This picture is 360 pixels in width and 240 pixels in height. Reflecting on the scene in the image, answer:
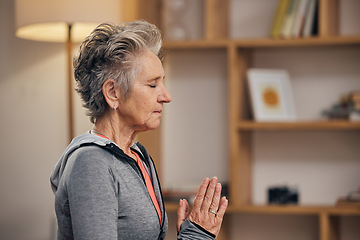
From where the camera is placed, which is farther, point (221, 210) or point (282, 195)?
point (282, 195)

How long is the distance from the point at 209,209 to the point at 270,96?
1.86 meters

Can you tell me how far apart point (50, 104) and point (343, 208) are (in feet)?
5.08

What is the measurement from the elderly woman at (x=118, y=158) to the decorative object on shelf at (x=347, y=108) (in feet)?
5.85

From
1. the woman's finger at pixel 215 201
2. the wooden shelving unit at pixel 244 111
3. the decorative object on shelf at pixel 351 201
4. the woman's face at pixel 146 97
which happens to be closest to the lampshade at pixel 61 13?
the wooden shelving unit at pixel 244 111

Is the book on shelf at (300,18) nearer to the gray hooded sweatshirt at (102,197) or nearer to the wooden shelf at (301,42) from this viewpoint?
the wooden shelf at (301,42)

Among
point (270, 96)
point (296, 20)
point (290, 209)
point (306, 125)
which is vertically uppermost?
point (296, 20)

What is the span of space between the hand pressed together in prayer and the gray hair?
0.99ft

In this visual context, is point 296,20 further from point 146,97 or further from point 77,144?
point 77,144

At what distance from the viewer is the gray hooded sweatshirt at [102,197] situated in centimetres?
115

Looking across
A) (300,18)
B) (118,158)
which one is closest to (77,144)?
(118,158)

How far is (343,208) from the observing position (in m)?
2.95

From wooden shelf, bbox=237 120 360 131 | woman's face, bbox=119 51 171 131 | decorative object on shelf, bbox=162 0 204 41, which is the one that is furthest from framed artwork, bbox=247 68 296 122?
woman's face, bbox=119 51 171 131

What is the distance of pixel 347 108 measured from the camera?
3.05m

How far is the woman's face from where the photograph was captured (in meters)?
1.30
